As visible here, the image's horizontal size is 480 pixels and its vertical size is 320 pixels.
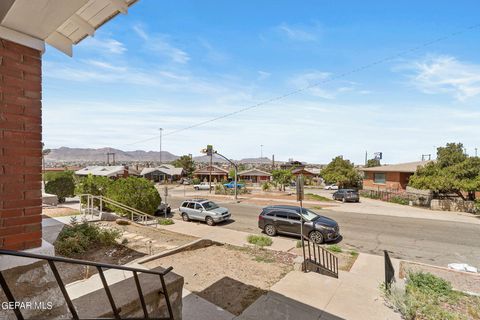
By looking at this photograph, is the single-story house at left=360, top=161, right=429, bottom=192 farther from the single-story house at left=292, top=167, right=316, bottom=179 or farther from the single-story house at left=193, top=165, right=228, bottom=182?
the single-story house at left=193, top=165, right=228, bottom=182

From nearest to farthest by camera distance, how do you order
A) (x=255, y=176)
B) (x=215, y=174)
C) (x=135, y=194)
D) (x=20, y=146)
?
(x=20, y=146), (x=135, y=194), (x=215, y=174), (x=255, y=176)

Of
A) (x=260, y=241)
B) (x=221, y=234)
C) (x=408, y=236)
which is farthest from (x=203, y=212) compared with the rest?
(x=408, y=236)

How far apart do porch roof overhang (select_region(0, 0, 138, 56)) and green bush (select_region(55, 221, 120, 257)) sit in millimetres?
7488

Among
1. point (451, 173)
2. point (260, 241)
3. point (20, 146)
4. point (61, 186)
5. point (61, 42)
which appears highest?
point (61, 42)

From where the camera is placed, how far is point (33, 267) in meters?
2.97

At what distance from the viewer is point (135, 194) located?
1856cm

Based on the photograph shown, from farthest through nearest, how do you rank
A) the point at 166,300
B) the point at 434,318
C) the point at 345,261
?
Result: the point at 345,261, the point at 434,318, the point at 166,300

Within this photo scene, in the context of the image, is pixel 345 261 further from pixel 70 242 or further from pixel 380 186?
pixel 380 186

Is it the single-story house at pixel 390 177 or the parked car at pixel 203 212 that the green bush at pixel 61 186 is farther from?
the single-story house at pixel 390 177

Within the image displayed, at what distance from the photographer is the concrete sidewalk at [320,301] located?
220 inches

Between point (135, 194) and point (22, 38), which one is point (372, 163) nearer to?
point (135, 194)

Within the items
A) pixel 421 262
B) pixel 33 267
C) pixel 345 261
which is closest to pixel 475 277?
pixel 421 262

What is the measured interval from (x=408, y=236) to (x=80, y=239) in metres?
16.6

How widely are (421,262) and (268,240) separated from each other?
651cm
